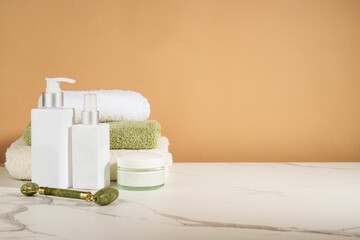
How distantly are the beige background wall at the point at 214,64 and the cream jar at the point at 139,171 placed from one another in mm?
372

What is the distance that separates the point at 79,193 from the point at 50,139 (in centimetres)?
13

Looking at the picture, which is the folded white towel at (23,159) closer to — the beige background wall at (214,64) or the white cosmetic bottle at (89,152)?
the white cosmetic bottle at (89,152)

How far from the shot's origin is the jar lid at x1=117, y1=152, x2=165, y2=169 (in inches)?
29.3

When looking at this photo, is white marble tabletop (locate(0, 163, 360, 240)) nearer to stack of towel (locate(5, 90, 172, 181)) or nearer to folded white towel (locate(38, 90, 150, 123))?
stack of towel (locate(5, 90, 172, 181))

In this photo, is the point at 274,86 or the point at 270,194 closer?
the point at 270,194

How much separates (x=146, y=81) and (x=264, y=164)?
0.40m

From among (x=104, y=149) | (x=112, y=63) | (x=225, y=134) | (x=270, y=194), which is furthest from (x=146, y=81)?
(x=270, y=194)

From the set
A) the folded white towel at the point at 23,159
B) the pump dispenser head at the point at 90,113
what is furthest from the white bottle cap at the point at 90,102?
the folded white towel at the point at 23,159

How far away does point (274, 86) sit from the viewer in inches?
43.8

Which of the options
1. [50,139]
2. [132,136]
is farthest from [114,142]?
[50,139]

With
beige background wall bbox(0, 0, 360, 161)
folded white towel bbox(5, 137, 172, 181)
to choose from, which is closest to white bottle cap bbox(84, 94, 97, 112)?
folded white towel bbox(5, 137, 172, 181)

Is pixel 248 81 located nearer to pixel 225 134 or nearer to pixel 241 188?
pixel 225 134

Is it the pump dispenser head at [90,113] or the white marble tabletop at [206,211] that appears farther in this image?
the pump dispenser head at [90,113]

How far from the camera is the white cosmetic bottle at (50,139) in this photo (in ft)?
2.44
